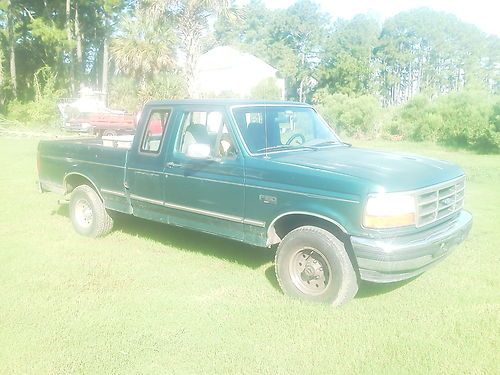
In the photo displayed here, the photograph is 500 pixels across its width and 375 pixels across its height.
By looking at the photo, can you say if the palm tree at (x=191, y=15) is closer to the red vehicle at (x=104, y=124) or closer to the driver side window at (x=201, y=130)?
the red vehicle at (x=104, y=124)

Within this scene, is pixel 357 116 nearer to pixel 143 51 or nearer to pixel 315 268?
pixel 143 51

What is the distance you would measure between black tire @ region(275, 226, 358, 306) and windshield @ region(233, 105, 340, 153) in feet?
3.54

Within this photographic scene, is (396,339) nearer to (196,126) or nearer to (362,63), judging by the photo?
(196,126)

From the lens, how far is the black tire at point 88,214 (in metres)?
6.81

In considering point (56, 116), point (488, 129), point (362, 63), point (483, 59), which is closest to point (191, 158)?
point (488, 129)

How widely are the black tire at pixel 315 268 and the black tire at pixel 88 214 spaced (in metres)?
3.04

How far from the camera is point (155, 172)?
583cm

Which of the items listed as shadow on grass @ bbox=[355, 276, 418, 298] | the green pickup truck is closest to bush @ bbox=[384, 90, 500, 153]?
shadow on grass @ bbox=[355, 276, 418, 298]

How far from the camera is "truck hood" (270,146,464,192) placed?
4301mm

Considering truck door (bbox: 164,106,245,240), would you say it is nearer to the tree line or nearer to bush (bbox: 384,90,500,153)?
bush (bbox: 384,90,500,153)

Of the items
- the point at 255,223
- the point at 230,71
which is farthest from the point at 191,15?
the point at 230,71

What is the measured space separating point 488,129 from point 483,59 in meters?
66.9

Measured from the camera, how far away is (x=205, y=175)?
5.33 meters

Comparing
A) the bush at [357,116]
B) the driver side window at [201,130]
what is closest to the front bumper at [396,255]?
the driver side window at [201,130]
